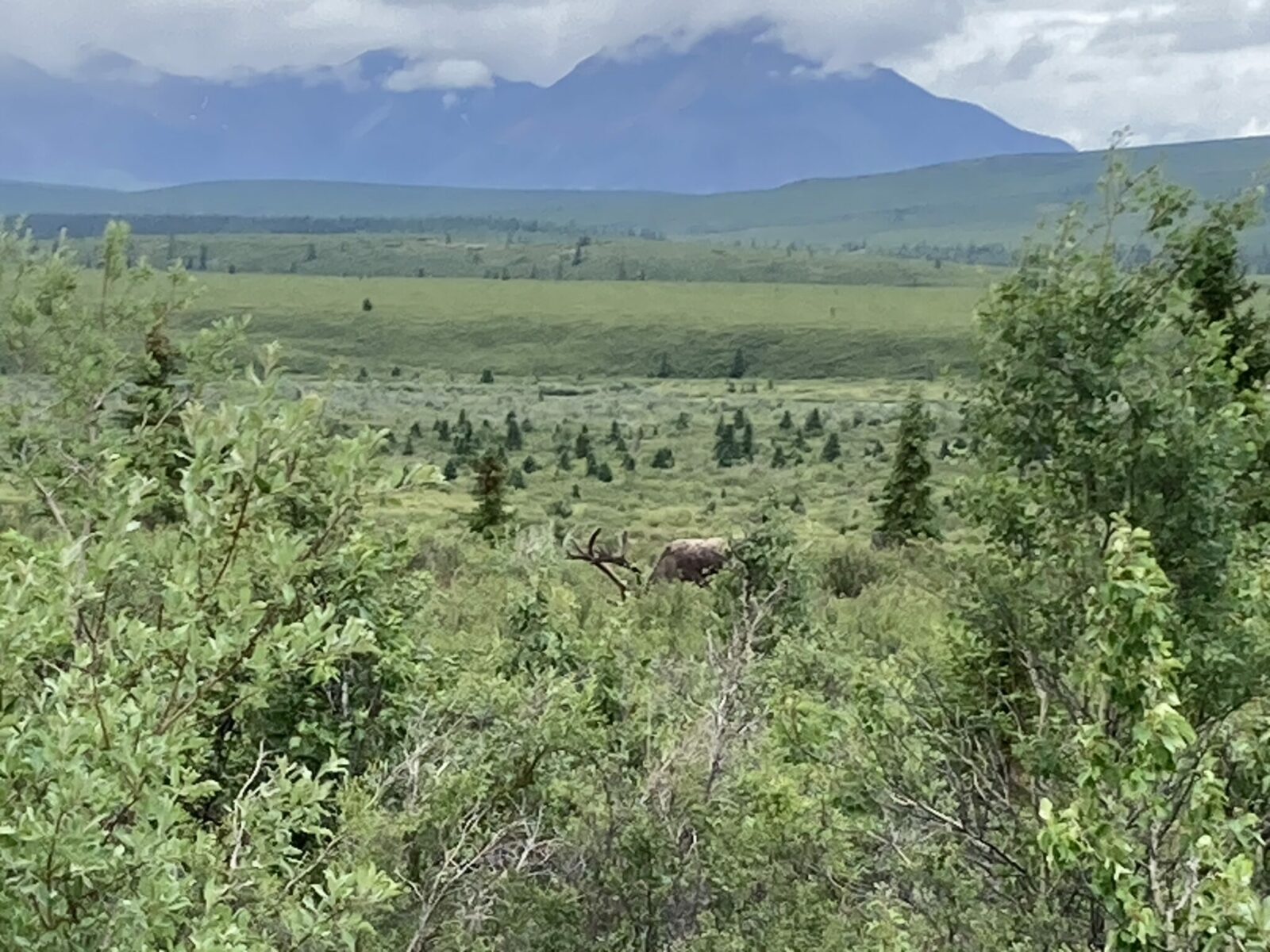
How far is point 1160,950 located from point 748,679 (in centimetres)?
575

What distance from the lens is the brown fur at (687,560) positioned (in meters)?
25.6

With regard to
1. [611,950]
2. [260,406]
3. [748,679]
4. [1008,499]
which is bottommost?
[611,950]

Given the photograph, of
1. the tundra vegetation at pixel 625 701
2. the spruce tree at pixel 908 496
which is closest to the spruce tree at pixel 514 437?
the spruce tree at pixel 908 496

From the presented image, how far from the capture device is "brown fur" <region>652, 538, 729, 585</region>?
25625 millimetres

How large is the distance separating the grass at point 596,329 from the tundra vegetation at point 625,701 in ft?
293

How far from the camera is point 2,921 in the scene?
3035 mm

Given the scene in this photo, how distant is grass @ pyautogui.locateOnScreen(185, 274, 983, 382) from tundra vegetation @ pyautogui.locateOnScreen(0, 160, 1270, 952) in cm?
8921

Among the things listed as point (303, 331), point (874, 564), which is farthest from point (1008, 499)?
point (303, 331)

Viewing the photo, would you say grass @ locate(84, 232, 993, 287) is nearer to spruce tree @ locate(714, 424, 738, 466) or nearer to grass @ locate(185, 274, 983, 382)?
grass @ locate(185, 274, 983, 382)

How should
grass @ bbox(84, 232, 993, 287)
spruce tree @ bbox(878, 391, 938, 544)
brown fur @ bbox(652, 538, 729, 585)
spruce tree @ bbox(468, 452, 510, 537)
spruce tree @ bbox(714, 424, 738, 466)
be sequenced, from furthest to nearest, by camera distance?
1. grass @ bbox(84, 232, 993, 287)
2. spruce tree @ bbox(714, 424, 738, 466)
3. spruce tree @ bbox(878, 391, 938, 544)
4. spruce tree @ bbox(468, 452, 510, 537)
5. brown fur @ bbox(652, 538, 729, 585)

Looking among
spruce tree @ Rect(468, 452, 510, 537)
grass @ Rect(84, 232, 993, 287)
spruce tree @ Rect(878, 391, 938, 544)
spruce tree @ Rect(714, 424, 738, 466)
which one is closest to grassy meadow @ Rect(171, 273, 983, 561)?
spruce tree @ Rect(714, 424, 738, 466)

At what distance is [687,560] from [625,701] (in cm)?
1687

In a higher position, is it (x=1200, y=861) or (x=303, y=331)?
(x=1200, y=861)

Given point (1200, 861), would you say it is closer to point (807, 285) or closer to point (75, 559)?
point (75, 559)
